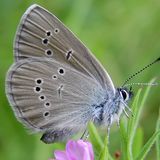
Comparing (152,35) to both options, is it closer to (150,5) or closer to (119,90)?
(150,5)

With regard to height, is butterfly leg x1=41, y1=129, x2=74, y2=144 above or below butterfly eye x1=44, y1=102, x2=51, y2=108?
below

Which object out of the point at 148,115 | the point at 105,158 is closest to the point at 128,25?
the point at 148,115

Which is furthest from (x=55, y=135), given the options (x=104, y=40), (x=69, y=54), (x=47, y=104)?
(x=104, y=40)

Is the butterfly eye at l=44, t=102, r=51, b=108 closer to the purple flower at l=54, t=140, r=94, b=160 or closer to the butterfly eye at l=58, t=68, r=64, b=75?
the butterfly eye at l=58, t=68, r=64, b=75

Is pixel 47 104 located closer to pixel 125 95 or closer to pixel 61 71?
pixel 61 71

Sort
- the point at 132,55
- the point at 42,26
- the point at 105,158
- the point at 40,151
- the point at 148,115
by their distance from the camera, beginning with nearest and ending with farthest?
the point at 105,158
the point at 42,26
the point at 40,151
the point at 148,115
the point at 132,55

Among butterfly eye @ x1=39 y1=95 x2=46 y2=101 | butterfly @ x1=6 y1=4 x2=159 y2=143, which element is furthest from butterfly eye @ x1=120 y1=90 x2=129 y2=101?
butterfly eye @ x1=39 y1=95 x2=46 y2=101

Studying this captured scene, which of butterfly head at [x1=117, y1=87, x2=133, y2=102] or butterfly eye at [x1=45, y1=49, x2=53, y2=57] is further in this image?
butterfly head at [x1=117, y1=87, x2=133, y2=102]
